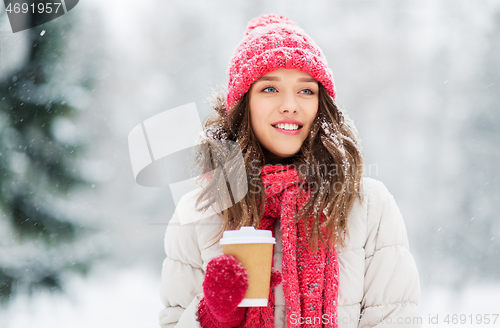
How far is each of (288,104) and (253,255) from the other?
0.70 metres

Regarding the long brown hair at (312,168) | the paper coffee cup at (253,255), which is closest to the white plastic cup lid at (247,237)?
the paper coffee cup at (253,255)

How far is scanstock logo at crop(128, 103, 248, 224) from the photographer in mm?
1625

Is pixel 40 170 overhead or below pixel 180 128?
below

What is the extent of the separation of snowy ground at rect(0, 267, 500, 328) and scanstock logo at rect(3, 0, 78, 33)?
7.15 ft

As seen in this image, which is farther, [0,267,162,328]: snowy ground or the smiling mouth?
[0,267,162,328]: snowy ground

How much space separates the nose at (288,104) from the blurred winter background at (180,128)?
2.13 m

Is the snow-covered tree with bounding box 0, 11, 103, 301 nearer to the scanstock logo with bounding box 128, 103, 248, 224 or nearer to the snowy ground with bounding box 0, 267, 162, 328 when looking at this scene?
the snowy ground with bounding box 0, 267, 162, 328

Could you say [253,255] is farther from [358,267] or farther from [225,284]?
[358,267]

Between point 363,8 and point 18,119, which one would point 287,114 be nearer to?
point 18,119

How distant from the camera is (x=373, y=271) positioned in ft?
4.88

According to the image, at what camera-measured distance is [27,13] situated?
2936 millimetres

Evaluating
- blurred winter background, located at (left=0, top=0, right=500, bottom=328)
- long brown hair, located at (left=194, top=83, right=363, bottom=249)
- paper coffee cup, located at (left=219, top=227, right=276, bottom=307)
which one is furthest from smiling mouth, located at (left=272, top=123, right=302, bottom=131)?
blurred winter background, located at (left=0, top=0, right=500, bottom=328)

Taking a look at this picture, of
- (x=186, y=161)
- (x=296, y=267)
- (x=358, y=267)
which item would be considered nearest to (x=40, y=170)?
(x=186, y=161)

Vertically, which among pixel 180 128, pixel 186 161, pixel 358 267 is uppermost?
pixel 180 128
